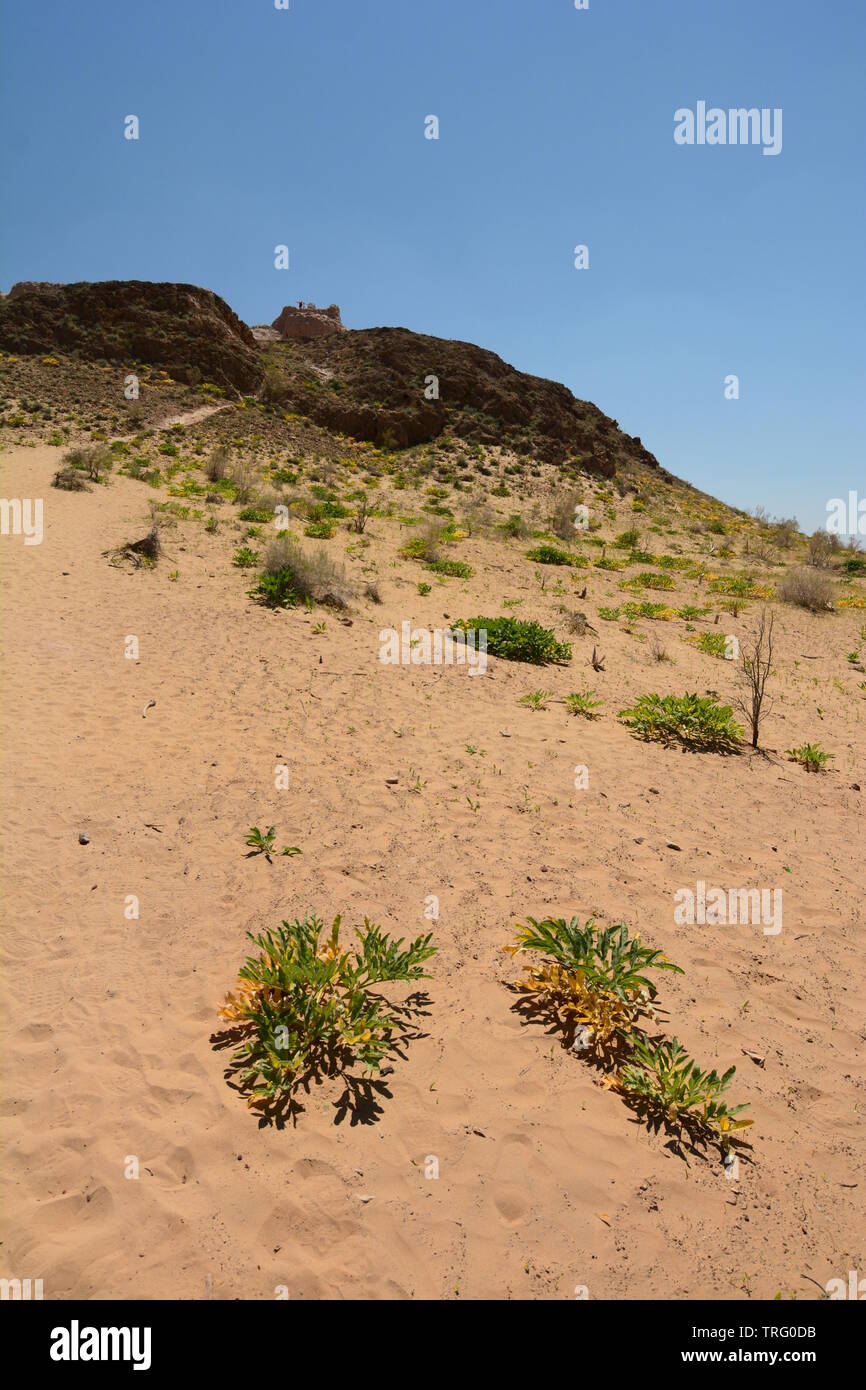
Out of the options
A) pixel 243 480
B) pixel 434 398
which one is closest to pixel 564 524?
pixel 243 480

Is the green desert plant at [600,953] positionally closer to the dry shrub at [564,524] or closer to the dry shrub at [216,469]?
the dry shrub at [564,524]

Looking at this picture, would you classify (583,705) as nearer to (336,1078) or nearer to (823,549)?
(336,1078)

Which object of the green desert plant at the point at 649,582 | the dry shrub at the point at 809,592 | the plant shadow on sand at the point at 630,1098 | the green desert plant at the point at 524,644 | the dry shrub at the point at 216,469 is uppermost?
the dry shrub at the point at 216,469

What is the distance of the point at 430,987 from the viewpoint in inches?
140

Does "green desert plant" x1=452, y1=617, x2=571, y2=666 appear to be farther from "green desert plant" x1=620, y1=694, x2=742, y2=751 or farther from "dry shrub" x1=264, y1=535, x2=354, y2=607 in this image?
"dry shrub" x1=264, y1=535, x2=354, y2=607

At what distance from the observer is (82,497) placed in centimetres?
1475

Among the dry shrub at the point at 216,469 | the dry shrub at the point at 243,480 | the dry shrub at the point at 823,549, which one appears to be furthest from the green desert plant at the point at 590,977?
the dry shrub at the point at 823,549

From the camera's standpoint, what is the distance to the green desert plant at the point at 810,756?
22.1ft

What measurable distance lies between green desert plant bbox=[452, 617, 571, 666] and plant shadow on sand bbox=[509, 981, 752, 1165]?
6.34 meters

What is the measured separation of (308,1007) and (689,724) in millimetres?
5701

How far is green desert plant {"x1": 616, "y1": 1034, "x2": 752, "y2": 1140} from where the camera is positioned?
2.83 meters

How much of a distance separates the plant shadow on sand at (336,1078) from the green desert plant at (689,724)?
4.93 m
